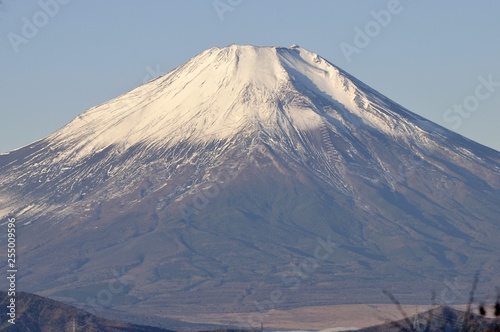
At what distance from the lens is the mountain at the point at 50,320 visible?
69438 millimetres

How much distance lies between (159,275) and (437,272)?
33650 mm

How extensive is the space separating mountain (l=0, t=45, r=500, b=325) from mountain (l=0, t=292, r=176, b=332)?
68207 mm

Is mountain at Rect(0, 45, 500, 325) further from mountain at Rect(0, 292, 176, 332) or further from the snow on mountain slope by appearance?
mountain at Rect(0, 292, 176, 332)

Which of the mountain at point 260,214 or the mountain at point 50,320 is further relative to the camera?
the mountain at point 260,214

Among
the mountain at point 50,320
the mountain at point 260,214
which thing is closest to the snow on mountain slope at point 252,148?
the mountain at point 260,214

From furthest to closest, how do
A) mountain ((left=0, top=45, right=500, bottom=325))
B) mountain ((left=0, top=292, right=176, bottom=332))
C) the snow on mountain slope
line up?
the snow on mountain slope < mountain ((left=0, top=45, right=500, bottom=325)) < mountain ((left=0, top=292, right=176, bottom=332))

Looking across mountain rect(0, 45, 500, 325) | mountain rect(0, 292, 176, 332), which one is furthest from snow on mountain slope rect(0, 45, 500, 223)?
mountain rect(0, 292, 176, 332)

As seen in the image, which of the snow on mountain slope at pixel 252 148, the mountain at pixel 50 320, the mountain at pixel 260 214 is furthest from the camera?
the snow on mountain slope at pixel 252 148

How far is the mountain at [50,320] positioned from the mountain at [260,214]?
224 feet

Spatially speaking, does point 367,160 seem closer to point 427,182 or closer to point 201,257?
point 427,182

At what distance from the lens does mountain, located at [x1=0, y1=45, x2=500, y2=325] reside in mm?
155250

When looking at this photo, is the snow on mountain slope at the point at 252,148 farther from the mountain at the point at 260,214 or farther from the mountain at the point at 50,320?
the mountain at the point at 50,320

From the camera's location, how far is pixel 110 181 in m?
192

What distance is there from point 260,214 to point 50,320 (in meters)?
111
